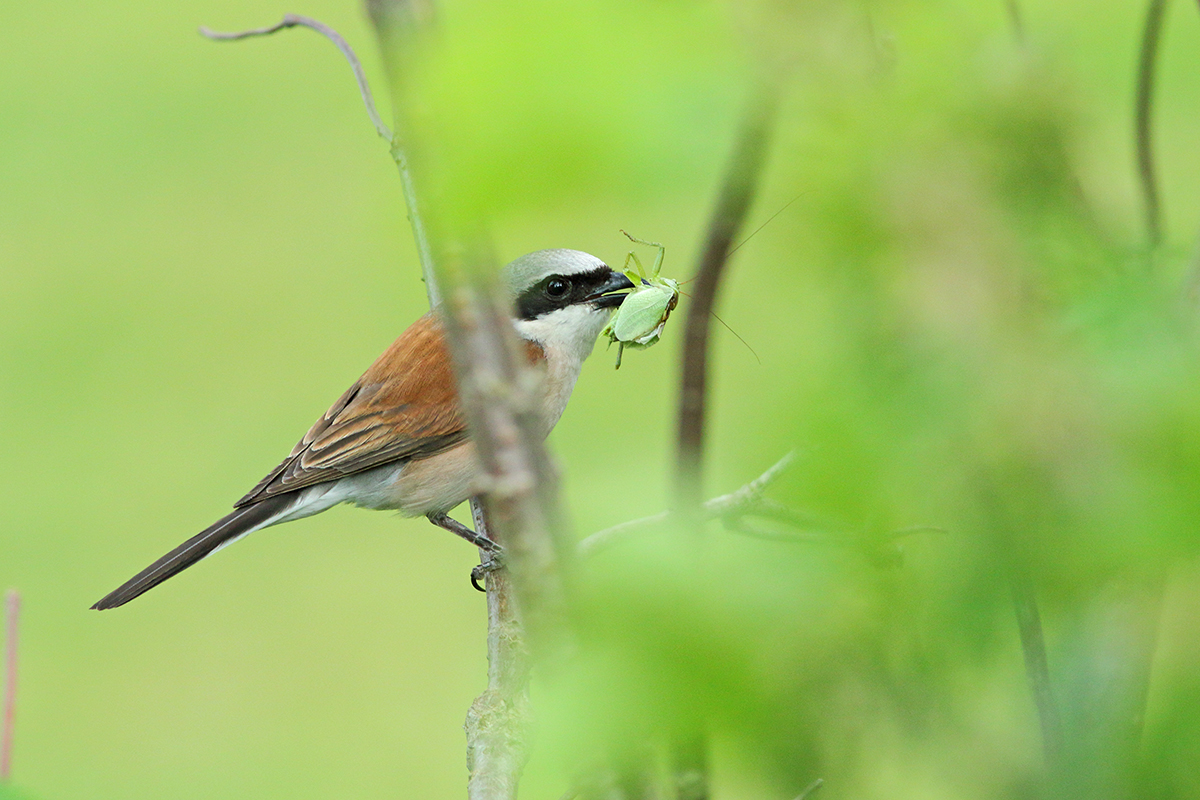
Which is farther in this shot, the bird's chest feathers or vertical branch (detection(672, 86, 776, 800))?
the bird's chest feathers

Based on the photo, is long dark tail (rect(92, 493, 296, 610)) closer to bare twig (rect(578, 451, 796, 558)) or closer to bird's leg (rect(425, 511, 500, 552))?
bird's leg (rect(425, 511, 500, 552))

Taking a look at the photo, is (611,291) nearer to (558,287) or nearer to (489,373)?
(558,287)

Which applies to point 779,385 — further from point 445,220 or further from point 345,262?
point 345,262

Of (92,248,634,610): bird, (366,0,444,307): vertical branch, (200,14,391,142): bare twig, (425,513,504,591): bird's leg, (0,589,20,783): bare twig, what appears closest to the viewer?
(366,0,444,307): vertical branch

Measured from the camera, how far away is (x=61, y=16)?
12.4 meters

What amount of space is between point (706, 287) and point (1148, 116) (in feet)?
1.10

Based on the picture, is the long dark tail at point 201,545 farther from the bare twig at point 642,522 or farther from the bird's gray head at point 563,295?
the bare twig at point 642,522

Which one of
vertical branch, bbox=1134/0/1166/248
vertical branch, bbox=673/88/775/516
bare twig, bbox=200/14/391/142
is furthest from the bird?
vertical branch, bbox=673/88/775/516

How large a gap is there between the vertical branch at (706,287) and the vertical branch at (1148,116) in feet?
0.94

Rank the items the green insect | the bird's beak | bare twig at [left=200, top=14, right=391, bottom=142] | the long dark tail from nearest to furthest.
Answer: bare twig at [left=200, top=14, right=391, bottom=142] → the green insect → the long dark tail → the bird's beak

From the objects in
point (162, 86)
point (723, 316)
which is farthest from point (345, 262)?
point (723, 316)

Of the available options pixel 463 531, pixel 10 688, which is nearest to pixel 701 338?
pixel 10 688

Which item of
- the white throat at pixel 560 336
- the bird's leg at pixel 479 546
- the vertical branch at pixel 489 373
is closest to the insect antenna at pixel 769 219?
the vertical branch at pixel 489 373

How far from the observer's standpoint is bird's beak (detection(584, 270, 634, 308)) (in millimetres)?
3135
